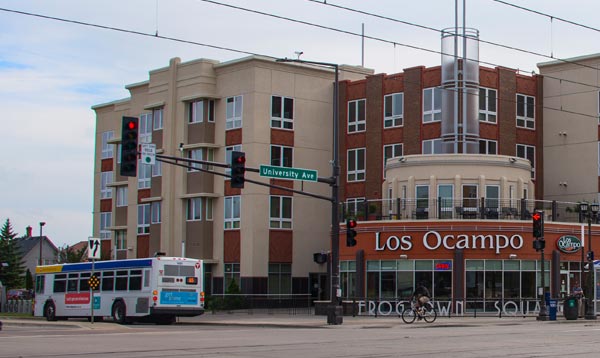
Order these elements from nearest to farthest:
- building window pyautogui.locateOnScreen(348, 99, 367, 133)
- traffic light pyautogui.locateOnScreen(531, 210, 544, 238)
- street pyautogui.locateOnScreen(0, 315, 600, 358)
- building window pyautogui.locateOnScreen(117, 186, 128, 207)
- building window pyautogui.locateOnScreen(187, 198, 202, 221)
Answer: street pyautogui.locateOnScreen(0, 315, 600, 358)
traffic light pyautogui.locateOnScreen(531, 210, 544, 238)
building window pyautogui.locateOnScreen(187, 198, 202, 221)
building window pyautogui.locateOnScreen(348, 99, 367, 133)
building window pyautogui.locateOnScreen(117, 186, 128, 207)

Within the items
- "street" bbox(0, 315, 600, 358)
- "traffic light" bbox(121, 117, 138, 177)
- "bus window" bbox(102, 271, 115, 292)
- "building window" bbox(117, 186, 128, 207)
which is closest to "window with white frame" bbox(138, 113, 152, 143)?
"building window" bbox(117, 186, 128, 207)

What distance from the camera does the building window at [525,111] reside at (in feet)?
193

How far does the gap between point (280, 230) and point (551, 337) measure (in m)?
32.8

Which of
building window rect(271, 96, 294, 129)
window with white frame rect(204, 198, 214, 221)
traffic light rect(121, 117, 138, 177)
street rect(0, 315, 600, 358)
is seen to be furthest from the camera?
window with white frame rect(204, 198, 214, 221)

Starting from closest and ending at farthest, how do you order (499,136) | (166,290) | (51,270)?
(166,290)
(51,270)
(499,136)

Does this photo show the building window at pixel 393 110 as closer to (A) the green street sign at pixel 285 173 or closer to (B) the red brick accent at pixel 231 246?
(B) the red brick accent at pixel 231 246

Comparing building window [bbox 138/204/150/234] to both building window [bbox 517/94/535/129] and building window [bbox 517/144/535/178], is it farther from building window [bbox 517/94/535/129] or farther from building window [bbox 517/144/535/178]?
building window [bbox 517/94/535/129]

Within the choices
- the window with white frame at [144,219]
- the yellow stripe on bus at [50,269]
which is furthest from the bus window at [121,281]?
the window with white frame at [144,219]

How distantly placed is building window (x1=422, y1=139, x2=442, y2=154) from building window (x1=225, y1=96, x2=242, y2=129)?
36.0 ft

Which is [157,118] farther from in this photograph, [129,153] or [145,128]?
[129,153]

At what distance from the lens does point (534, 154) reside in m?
59.8

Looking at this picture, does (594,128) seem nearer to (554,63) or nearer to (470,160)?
(554,63)

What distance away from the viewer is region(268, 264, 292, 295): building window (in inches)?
2288

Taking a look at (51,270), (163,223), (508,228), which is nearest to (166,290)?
(51,270)
